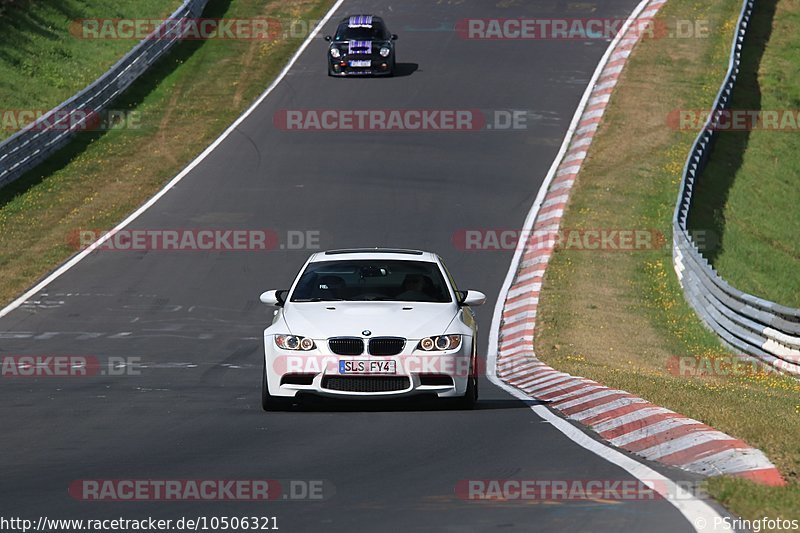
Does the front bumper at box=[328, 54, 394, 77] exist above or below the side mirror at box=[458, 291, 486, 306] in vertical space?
above

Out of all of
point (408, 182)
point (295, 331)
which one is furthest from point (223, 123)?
point (295, 331)

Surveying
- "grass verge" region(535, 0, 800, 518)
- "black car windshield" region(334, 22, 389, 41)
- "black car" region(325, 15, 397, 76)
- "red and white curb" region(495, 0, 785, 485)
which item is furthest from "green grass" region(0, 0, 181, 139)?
"grass verge" region(535, 0, 800, 518)

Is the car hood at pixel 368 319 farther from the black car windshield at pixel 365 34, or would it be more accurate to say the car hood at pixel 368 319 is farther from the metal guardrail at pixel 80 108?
the black car windshield at pixel 365 34

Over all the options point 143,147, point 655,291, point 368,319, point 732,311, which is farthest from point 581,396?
point 143,147

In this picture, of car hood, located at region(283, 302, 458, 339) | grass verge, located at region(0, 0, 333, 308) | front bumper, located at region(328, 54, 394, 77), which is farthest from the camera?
front bumper, located at region(328, 54, 394, 77)

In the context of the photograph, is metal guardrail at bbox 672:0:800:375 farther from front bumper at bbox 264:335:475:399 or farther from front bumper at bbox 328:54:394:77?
front bumper at bbox 328:54:394:77

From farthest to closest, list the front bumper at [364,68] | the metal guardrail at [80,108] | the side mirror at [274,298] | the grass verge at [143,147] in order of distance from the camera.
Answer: the front bumper at [364,68] → the metal guardrail at [80,108] → the grass verge at [143,147] → the side mirror at [274,298]

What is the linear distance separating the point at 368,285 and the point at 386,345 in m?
1.59

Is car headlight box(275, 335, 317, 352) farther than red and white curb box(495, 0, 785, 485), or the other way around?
car headlight box(275, 335, 317, 352)

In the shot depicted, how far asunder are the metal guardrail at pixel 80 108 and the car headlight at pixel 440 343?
2122 cm

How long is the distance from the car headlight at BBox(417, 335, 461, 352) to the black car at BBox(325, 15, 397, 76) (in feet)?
93.6

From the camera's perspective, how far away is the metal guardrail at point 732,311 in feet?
61.4

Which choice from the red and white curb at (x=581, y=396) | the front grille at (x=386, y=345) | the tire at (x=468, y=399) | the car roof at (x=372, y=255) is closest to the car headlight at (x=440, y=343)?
the front grille at (x=386, y=345)

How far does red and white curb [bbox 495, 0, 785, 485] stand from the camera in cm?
902
